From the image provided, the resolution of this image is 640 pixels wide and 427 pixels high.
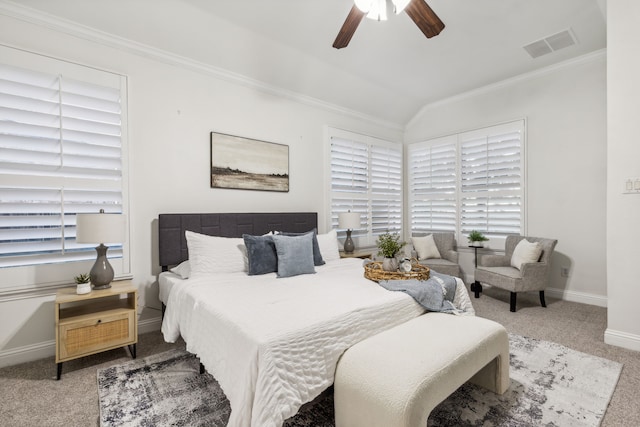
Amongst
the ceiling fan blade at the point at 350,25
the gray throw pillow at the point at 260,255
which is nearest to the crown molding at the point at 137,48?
the ceiling fan blade at the point at 350,25

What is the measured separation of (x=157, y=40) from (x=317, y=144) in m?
2.27

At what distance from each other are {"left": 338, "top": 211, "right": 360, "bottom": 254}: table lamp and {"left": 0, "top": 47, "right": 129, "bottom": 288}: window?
2.63 meters

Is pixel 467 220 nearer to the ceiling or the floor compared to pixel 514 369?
nearer to the ceiling

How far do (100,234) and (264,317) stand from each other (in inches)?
63.5

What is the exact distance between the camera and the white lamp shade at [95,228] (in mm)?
2365

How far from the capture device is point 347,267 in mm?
3201

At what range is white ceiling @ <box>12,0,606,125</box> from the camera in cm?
279

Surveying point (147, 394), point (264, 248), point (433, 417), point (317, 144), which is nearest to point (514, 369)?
point (433, 417)

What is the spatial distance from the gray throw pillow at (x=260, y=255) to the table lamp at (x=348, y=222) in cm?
159

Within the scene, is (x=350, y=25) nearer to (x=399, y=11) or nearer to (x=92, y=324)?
(x=399, y=11)

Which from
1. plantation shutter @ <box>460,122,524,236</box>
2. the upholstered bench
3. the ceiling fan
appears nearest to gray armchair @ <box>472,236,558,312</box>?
plantation shutter @ <box>460,122,524,236</box>

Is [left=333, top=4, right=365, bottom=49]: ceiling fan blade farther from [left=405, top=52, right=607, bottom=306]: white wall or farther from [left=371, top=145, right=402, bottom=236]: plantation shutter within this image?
[left=405, top=52, right=607, bottom=306]: white wall

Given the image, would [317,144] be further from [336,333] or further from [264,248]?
[336,333]

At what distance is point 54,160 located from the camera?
8.38 feet
